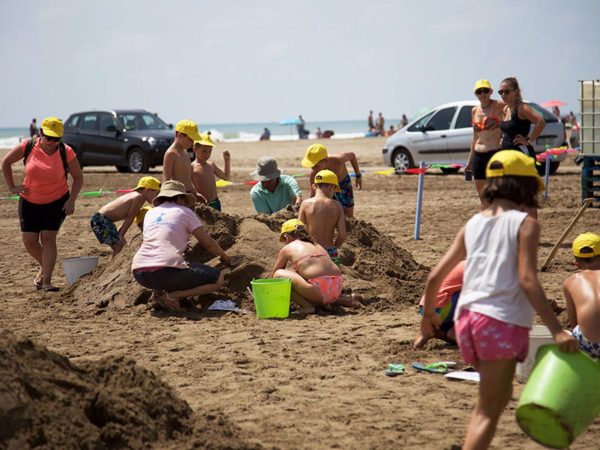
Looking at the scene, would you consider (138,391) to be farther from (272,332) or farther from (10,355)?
(272,332)

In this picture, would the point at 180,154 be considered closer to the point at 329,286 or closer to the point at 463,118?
the point at 329,286

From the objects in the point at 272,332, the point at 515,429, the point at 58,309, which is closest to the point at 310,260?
the point at 272,332

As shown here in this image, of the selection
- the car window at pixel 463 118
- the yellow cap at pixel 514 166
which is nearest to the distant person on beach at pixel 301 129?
the car window at pixel 463 118

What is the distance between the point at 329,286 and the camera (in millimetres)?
7871

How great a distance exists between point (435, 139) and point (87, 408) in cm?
1772

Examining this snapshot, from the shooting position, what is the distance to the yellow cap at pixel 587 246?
5.71 metres

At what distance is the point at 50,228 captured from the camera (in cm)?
926

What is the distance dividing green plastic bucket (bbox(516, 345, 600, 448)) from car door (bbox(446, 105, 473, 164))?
55.0ft

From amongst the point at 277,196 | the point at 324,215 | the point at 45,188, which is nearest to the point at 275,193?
the point at 277,196

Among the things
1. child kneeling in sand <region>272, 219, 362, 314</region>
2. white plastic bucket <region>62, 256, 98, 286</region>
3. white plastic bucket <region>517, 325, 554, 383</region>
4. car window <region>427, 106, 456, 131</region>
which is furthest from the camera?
car window <region>427, 106, 456, 131</region>

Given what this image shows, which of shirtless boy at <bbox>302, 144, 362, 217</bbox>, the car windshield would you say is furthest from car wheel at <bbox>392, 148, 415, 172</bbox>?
shirtless boy at <bbox>302, 144, 362, 217</bbox>

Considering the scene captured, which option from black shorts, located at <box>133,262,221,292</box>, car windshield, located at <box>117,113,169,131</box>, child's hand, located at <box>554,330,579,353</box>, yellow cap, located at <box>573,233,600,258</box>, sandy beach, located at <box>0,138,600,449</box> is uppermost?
car windshield, located at <box>117,113,169,131</box>

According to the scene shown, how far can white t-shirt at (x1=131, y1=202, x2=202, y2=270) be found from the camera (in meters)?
7.97

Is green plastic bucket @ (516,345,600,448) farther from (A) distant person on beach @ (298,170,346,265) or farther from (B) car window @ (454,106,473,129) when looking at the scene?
(B) car window @ (454,106,473,129)
